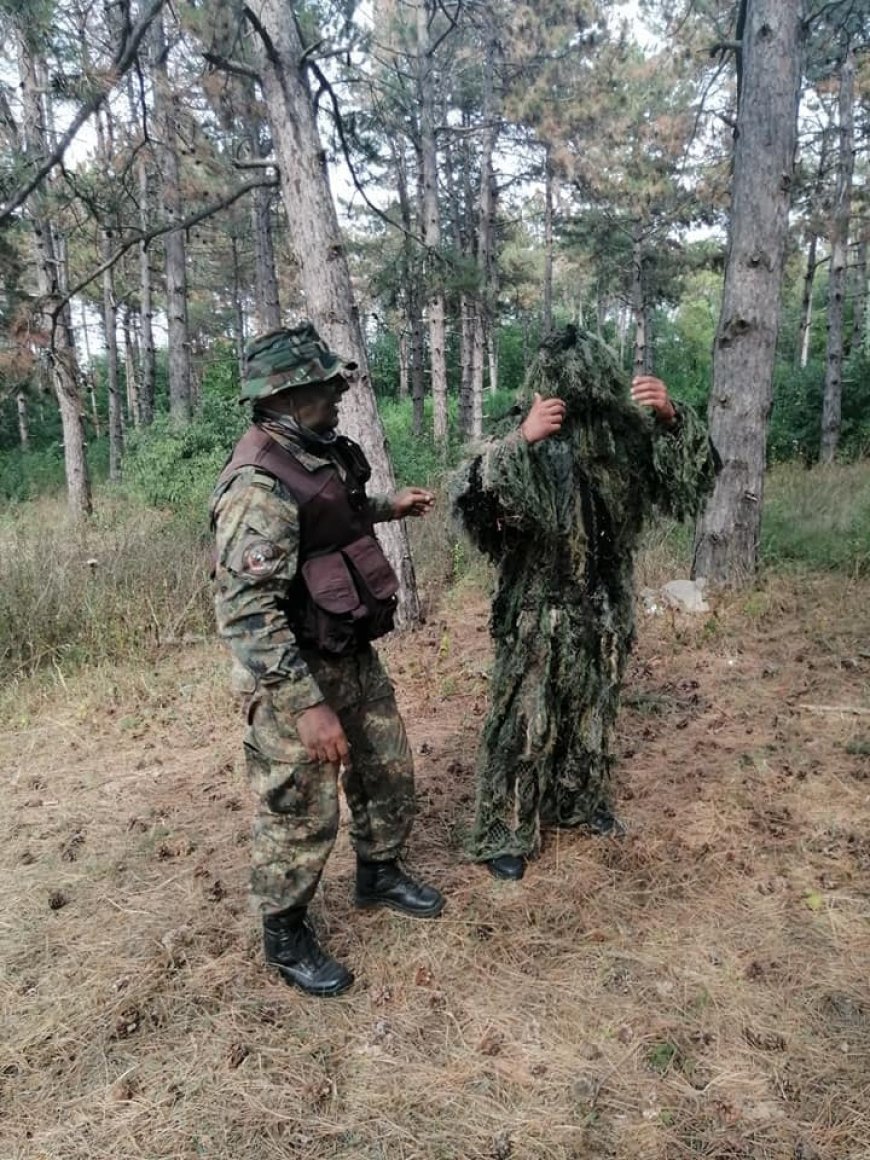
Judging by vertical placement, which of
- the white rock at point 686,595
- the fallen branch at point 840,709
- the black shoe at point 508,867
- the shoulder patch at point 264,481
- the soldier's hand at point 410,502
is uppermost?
the shoulder patch at point 264,481

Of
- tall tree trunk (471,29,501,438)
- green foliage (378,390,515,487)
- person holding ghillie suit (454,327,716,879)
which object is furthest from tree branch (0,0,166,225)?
tall tree trunk (471,29,501,438)

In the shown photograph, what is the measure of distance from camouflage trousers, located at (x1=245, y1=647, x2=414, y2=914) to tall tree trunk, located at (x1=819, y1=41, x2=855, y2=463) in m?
11.2

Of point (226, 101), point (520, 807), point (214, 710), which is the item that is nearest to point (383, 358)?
point (226, 101)

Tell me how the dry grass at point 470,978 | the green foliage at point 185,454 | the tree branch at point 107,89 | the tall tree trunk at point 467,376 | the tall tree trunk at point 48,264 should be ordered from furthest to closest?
the tall tree trunk at point 467,376 → the green foliage at point 185,454 → the tall tree trunk at point 48,264 → the tree branch at point 107,89 → the dry grass at point 470,978

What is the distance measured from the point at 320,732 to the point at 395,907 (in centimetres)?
107

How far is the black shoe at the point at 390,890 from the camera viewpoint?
285 centimetres

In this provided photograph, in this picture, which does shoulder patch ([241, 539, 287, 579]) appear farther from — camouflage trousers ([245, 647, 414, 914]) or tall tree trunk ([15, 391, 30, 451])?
tall tree trunk ([15, 391, 30, 451])

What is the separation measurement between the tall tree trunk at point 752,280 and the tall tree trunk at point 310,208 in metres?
2.81

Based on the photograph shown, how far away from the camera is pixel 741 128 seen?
5848 mm

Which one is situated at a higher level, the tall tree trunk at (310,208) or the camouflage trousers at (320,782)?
the tall tree trunk at (310,208)

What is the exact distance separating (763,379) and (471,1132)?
5596 mm

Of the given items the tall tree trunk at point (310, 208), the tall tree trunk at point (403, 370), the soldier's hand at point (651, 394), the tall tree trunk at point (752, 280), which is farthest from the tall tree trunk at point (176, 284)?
the tall tree trunk at point (403, 370)

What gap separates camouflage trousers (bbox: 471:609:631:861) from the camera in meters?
2.91

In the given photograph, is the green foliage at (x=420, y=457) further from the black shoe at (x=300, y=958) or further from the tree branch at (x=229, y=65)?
the black shoe at (x=300, y=958)
